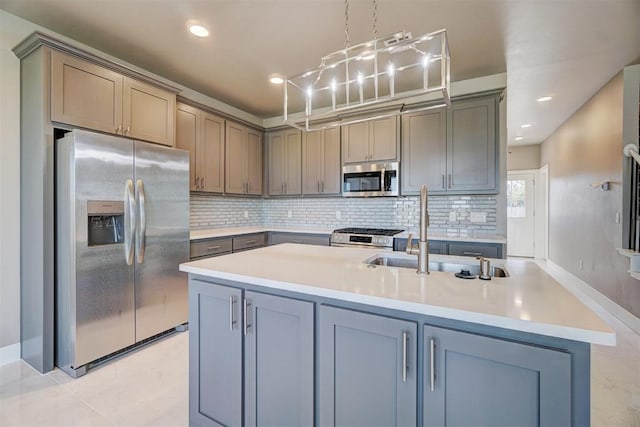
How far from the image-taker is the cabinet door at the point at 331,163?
405 centimetres

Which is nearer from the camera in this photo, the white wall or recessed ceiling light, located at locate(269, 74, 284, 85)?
the white wall

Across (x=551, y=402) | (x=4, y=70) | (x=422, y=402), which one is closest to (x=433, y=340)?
(x=422, y=402)

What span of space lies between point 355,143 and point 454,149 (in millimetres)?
1182

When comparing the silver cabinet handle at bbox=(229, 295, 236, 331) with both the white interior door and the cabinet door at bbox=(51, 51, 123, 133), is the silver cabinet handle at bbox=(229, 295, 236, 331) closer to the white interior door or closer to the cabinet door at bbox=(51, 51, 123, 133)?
the cabinet door at bbox=(51, 51, 123, 133)

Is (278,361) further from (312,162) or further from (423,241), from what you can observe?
(312,162)

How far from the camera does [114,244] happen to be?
2451 mm

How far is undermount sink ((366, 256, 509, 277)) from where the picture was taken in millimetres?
1653

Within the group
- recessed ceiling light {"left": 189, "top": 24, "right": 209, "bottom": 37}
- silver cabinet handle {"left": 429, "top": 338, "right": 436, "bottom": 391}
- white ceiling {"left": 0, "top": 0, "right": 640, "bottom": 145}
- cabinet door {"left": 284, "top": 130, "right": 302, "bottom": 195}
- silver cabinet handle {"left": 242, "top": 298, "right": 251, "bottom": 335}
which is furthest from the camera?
cabinet door {"left": 284, "top": 130, "right": 302, "bottom": 195}

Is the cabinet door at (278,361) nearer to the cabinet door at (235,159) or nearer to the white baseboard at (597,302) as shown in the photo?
the white baseboard at (597,302)

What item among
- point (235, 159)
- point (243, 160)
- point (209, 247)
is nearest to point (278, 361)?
point (209, 247)

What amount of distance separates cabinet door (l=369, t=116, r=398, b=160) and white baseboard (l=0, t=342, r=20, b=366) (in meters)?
3.78

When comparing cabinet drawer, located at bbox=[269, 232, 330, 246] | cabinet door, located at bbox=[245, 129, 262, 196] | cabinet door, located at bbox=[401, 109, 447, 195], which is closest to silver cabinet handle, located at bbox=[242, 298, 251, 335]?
cabinet drawer, located at bbox=[269, 232, 330, 246]

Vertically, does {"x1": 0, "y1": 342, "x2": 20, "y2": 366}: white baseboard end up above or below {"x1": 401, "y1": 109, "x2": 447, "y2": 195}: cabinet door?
below

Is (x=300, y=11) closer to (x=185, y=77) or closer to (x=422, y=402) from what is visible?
(x=185, y=77)
